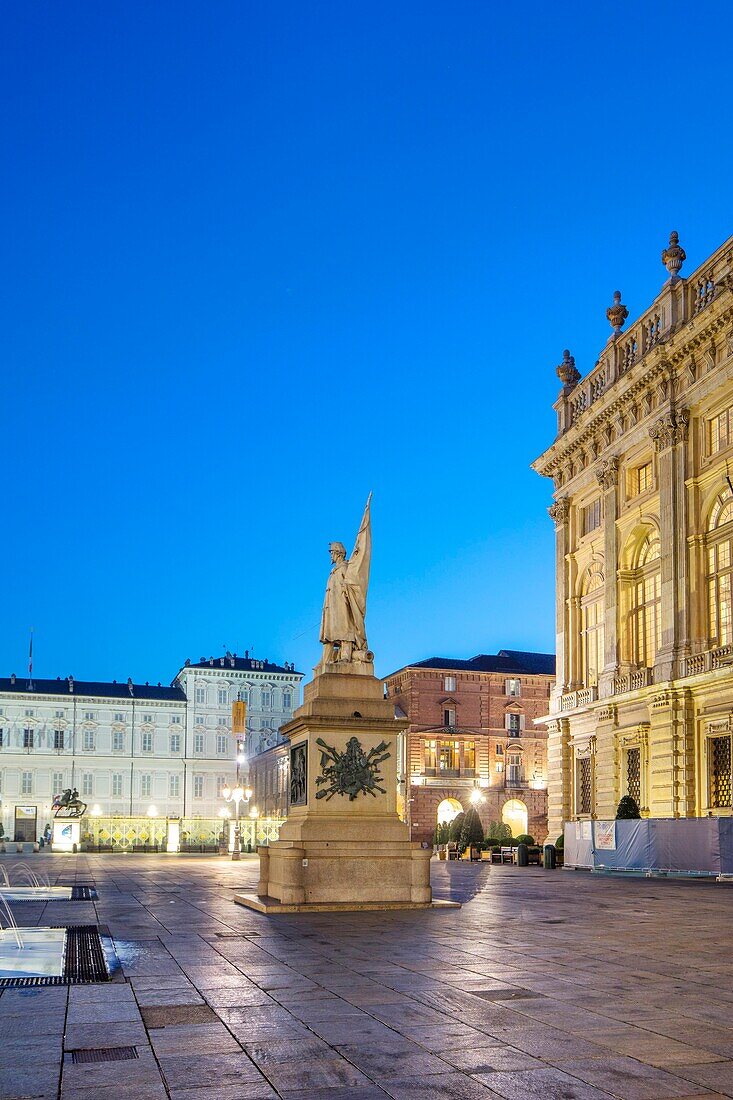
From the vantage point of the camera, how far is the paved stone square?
6.96 m

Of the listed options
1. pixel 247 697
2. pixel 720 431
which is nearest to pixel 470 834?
pixel 720 431

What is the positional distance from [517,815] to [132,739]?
51.8 meters

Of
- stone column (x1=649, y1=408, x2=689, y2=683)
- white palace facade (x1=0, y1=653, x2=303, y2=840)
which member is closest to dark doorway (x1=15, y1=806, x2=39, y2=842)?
white palace facade (x1=0, y1=653, x2=303, y2=840)

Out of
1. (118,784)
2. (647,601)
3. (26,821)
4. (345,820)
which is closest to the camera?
(345,820)

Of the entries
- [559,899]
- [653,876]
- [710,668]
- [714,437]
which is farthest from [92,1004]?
[714,437]

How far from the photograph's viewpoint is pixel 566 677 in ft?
175

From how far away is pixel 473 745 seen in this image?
91.8m

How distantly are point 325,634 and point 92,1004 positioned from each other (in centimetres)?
1273

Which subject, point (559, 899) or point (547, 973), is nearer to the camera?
point (547, 973)

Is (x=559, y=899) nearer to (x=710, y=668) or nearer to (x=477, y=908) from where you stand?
(x=477, y=908)

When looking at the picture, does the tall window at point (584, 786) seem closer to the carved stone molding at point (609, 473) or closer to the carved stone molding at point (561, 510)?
the carved stone molding at point (561, 510)

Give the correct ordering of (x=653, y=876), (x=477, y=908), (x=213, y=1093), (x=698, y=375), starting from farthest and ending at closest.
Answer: (x=698, y=375) → (x=653, y=876) → (x=477, y=908) → (x=213, y=1093)

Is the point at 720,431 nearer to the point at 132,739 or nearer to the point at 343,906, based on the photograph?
the point at 343,906

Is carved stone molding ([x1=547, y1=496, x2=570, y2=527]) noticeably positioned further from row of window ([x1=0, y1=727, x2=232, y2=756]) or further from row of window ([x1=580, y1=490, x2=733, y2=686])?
row of window ([x1=0, y1=727, x2=232, y2=756])
